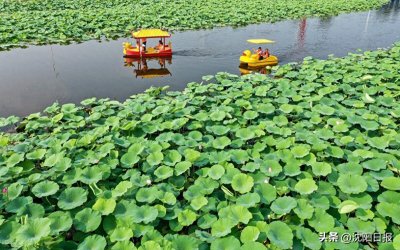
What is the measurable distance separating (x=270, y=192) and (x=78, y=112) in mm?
4407

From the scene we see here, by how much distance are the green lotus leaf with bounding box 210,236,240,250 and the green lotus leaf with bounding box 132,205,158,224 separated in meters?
0.76

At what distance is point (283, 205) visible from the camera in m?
4.01

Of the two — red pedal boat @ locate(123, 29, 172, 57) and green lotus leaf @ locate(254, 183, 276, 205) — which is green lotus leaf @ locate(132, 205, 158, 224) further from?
red pedal boat @ locate(123, 29, 172, 57)

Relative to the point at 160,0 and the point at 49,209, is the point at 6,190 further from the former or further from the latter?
the point at 160,0

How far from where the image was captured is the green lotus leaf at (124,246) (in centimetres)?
342

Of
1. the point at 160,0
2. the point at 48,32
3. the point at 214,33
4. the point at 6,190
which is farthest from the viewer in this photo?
the point at 160,0

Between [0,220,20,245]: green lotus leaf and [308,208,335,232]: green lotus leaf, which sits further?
[308,208,335,232]: green lotus leaf

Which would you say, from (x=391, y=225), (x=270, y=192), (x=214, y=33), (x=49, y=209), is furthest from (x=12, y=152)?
(x=214, y=33)

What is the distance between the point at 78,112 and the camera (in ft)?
22.6

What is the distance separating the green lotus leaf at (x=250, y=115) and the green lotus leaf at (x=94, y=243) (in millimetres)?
3698

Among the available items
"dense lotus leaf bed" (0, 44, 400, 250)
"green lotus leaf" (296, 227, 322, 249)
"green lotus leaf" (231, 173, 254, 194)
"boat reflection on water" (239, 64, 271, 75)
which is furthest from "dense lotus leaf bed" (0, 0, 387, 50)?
"green lotus leaf" (296, 227, 322, 249)

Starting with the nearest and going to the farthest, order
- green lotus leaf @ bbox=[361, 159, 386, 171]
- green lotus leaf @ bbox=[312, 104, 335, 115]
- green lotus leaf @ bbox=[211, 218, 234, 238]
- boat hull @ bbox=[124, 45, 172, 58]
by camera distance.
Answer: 1. green lotus leaf @ bbox=[211, 218, 234, 238]
2. green lotus leaf @ bbox=[361, 159, 386, 171]
3. green lotus leaf @ bbox=[312, 104, 335, 115]
4. boat hull @ bbox=[124, 45, 172, 58]

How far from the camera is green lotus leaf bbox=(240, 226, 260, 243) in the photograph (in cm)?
354

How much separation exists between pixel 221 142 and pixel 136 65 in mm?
7136
